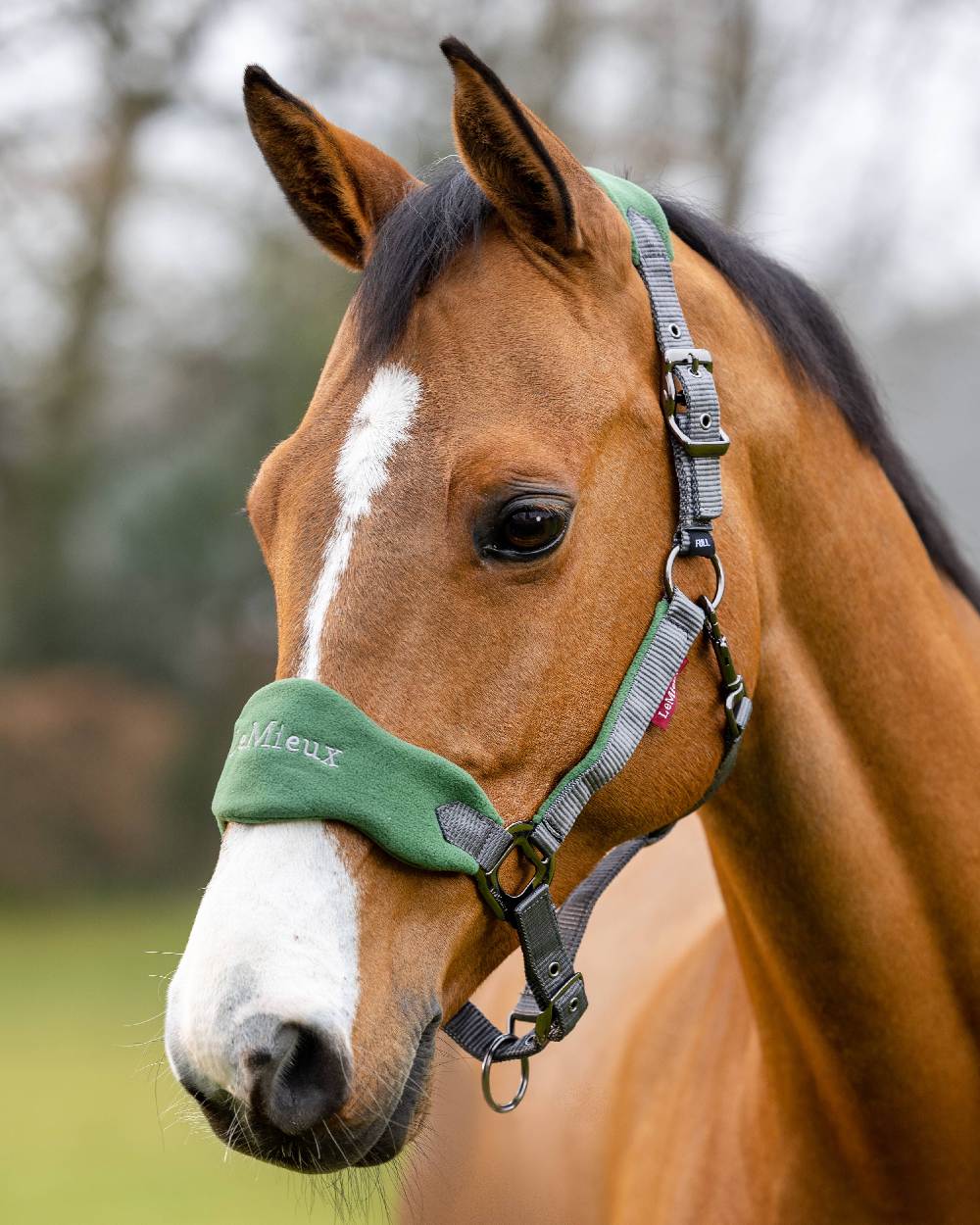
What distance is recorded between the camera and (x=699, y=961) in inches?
99.7

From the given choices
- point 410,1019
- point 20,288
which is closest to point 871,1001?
point 410,1019

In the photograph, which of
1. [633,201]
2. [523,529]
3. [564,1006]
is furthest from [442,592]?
[633,201]

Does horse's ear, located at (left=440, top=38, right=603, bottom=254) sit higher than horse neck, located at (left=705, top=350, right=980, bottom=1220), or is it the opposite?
horse's ear, located at (left=440, top=38, right=603, bottom=254)

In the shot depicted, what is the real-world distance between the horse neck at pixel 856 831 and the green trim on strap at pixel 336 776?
634 mm

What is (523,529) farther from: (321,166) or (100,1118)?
(100,1118)

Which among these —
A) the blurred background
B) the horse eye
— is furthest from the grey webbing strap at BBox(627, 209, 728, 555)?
the blurred background

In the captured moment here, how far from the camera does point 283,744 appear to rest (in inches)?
61.9

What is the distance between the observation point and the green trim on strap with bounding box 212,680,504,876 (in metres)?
1.54

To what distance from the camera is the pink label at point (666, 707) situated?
5.94ft

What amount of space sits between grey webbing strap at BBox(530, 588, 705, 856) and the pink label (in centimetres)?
1

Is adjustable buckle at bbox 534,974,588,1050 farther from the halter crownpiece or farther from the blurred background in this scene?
the blurred background

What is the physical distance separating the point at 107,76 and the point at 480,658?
1490cm

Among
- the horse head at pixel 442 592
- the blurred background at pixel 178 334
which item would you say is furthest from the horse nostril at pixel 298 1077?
the blurred background at pixel 178 334

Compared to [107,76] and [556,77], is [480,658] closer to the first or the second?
[556,77]
